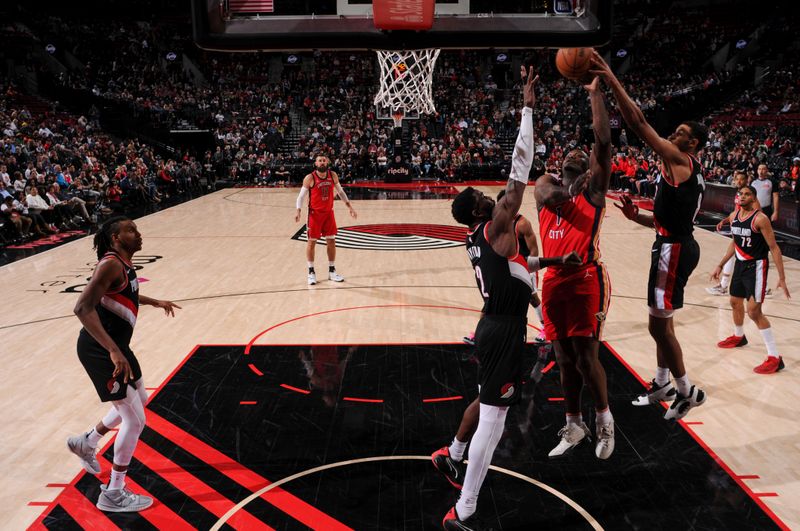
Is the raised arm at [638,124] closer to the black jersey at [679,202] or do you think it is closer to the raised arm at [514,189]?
the black jersey at [679,202]

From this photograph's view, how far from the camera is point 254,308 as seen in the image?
7.72m

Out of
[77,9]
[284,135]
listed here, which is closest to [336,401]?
[284,135]

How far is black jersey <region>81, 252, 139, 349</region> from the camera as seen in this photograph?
358 centimetres

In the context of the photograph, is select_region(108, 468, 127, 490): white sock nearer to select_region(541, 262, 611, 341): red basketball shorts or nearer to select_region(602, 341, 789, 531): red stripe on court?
select_region(541, 262, 611, 341): red basketball shorts

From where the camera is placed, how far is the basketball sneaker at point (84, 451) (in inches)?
151

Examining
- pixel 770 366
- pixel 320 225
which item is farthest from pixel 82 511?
pixel 320 225

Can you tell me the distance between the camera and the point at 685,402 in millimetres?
4352

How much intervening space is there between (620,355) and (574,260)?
2968 mm

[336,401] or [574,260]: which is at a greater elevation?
[574,260]

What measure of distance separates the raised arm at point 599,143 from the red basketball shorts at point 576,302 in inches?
20.3

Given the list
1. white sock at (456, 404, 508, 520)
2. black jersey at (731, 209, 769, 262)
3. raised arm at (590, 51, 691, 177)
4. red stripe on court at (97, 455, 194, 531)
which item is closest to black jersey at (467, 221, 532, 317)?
white sock at (456, 404, 508, 520)

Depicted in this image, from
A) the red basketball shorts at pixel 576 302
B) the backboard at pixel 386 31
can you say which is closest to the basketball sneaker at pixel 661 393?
the red basketball shorts at pixel 576 302

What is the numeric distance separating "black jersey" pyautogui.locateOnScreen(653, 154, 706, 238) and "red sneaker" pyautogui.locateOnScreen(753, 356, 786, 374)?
85.7 inches

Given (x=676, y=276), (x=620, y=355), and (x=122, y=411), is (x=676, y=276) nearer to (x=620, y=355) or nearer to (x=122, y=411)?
(x=620, y=355)
